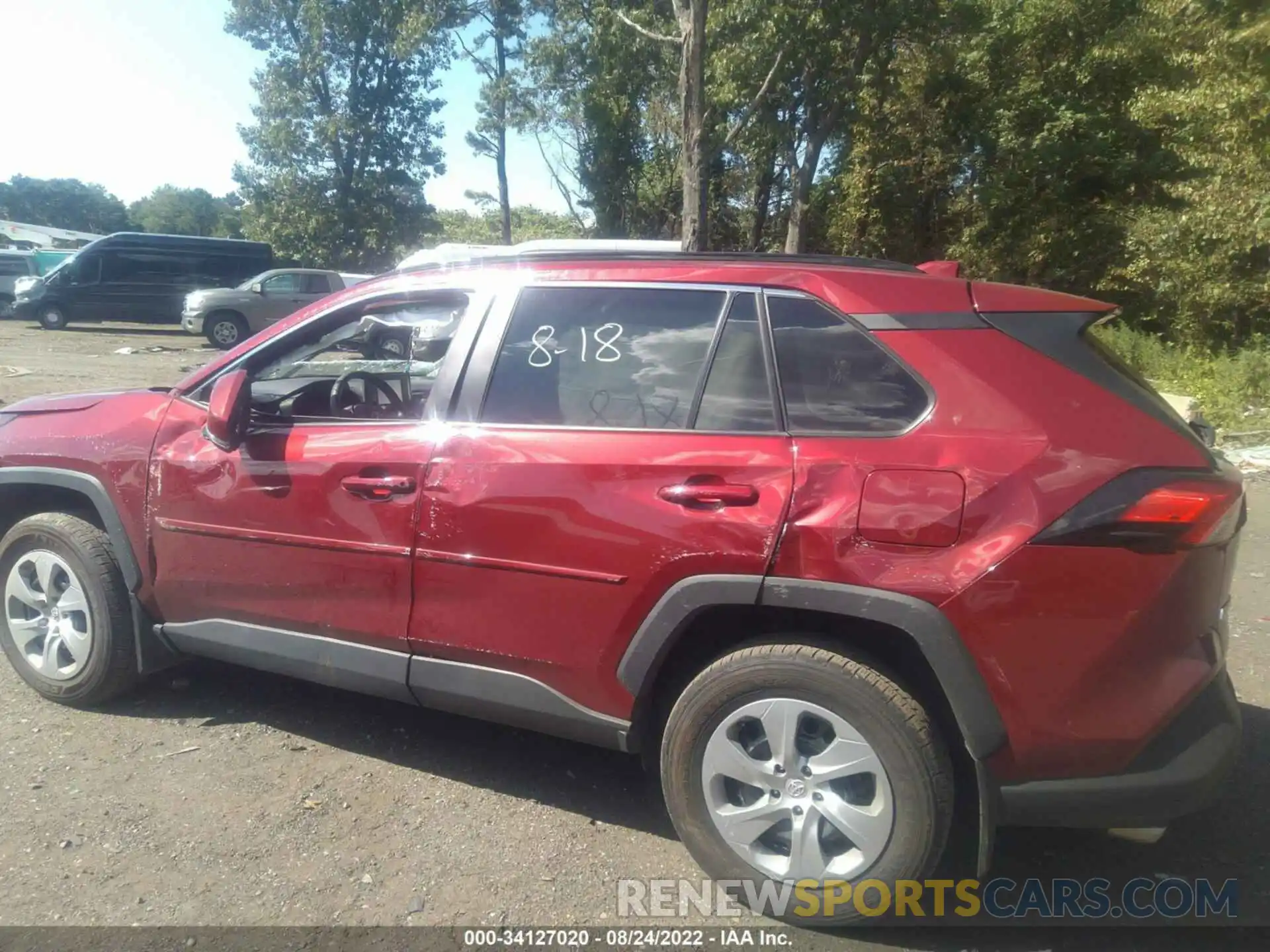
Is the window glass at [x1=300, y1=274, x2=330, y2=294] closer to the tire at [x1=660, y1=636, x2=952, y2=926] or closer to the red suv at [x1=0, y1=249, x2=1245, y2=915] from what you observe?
the red suv at [x1=0, y1=249, x2=1245, y2=915]

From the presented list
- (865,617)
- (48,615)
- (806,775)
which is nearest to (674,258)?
(865,617)

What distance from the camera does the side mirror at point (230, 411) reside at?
338 centimetres

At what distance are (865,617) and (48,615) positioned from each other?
3.24m

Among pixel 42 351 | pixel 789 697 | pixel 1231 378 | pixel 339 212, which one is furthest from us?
pixel 339 212

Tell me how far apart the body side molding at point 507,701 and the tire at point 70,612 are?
1368 millimetres

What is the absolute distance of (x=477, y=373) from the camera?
3.23 metres

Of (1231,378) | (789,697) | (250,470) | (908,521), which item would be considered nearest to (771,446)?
(908,521)

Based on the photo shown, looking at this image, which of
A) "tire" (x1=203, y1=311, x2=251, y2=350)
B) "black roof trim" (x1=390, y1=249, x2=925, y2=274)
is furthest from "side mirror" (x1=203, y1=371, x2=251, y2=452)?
"tire" (x1=203, y1=311, x2=251, y2=350)

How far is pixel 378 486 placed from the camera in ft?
10.6

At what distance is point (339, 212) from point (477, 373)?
34350 millimetres

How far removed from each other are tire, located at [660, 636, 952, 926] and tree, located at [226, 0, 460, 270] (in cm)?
3329

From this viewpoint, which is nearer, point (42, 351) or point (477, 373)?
point (477, 373)

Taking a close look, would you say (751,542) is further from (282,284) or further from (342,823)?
(282,284)

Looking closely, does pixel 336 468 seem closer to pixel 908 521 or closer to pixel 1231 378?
pixel 908 521
